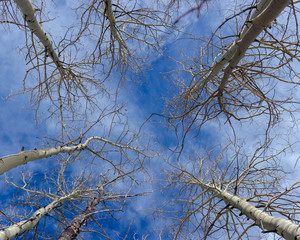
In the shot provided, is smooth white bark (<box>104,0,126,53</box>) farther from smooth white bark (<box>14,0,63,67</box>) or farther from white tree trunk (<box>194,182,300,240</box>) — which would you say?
white tree trunk (<box>194,182,300,240</box>)

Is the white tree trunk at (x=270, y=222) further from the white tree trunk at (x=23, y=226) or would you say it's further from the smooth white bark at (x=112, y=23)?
the white tree trunk at (x=23, y=226)

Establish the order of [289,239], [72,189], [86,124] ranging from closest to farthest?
[289,239] → [86,124] → [72,189]

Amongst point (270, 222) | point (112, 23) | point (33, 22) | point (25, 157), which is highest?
point (112, 23)

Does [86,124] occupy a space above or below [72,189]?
above

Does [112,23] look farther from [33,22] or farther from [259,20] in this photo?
[259,20]

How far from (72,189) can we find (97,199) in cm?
114

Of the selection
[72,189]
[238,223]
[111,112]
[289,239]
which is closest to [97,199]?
[72,189]

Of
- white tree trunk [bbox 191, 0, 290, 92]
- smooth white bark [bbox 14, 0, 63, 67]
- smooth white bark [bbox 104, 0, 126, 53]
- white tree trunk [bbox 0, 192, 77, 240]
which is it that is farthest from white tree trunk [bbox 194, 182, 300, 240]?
smooth white bark [bbox 14, 0, 63, 67]

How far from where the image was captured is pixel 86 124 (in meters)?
5.98

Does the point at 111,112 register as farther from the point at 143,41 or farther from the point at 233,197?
the point at 233,197

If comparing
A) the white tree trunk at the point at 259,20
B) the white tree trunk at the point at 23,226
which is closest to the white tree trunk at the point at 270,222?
the white tree trunk at the point at 259,20

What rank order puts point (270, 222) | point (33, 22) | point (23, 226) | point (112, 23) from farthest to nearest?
point (23, 226)
point (112, 23)
point (33, 22)
point (270, 222)

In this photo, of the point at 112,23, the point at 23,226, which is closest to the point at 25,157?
the point at 23,226

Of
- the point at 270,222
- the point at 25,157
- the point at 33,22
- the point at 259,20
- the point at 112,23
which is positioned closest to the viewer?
the point at 259,20
